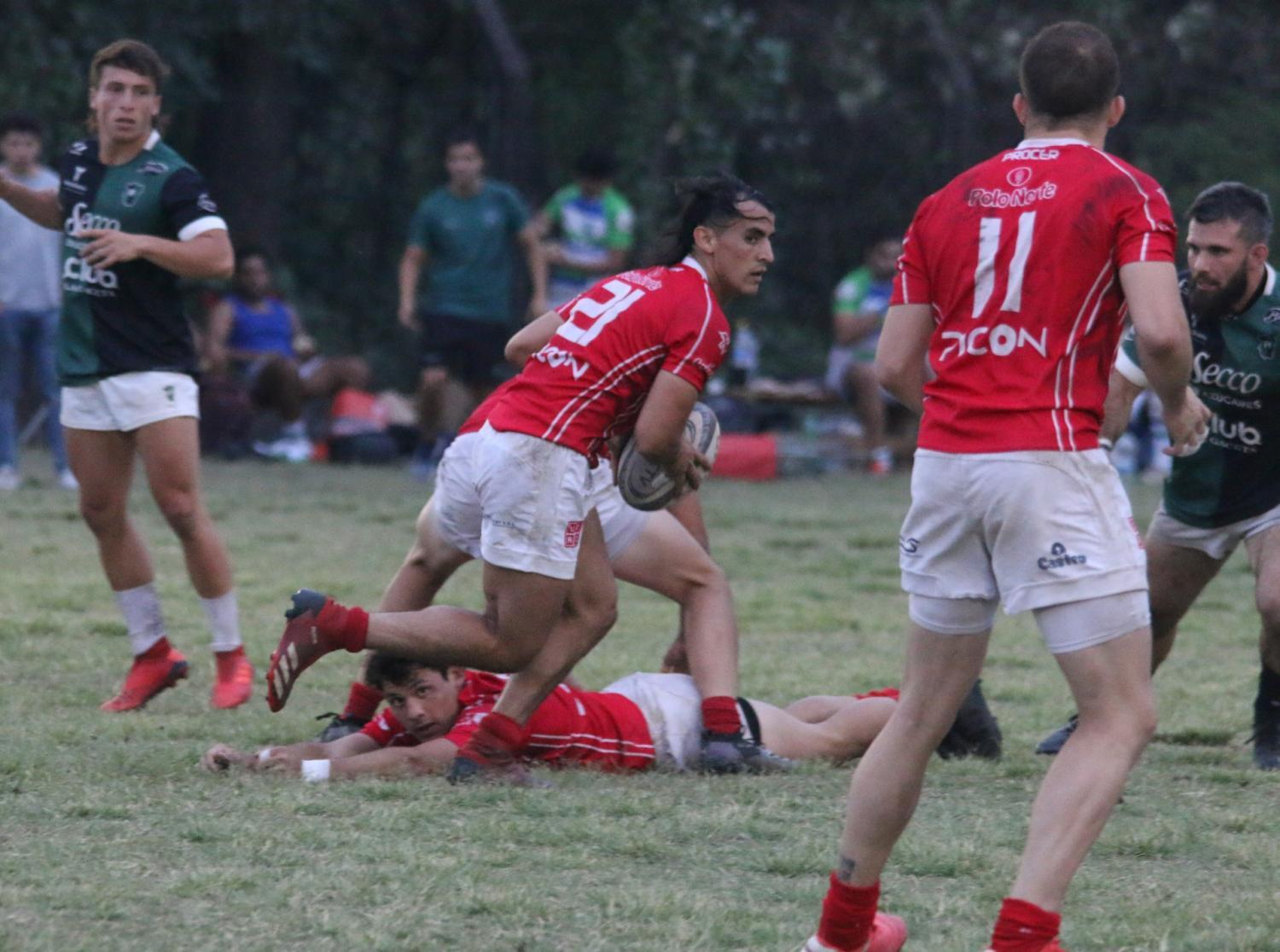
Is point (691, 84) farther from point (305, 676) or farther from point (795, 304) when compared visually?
point (305, 676)

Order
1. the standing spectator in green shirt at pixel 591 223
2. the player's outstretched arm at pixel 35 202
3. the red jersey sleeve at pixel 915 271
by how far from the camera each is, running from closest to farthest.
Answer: the red jersey sleeve at pixel 915 271 < the player's outstretched arm at pixel 35 202 < the standing spectator in green shirt at pixel 591 223

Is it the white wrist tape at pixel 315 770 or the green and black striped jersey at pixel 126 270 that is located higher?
the green and black striped jersey at pixel 126 270

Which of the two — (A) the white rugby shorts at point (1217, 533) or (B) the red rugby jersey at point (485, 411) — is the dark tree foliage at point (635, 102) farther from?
(A) the white rugby shorts at point (1217, 533)

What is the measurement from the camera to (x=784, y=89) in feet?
70.5

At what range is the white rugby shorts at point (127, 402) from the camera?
6152 millimetres

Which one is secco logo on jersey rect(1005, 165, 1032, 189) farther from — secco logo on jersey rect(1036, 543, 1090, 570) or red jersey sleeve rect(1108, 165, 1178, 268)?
secco logo on jersey rect(1036, 543, 1090, 570)

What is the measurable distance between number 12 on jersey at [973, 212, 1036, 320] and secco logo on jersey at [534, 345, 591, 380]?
5.53ft

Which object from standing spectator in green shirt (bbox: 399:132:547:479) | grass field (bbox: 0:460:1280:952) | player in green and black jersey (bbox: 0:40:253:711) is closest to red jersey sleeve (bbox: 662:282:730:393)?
grass field (bbox: 0:460:1280:952)

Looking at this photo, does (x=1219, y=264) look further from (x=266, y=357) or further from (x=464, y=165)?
(x=266, y=357)

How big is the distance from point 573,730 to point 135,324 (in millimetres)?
2012

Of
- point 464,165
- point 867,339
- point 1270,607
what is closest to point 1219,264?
point 1270,607

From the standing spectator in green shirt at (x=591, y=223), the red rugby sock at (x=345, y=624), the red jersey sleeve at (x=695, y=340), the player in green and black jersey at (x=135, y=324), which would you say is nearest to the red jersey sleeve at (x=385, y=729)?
the red rugby sock at (x=345, y=624)

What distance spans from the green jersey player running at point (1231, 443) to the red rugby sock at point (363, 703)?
6.57 ft

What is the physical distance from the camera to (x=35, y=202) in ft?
21.1
